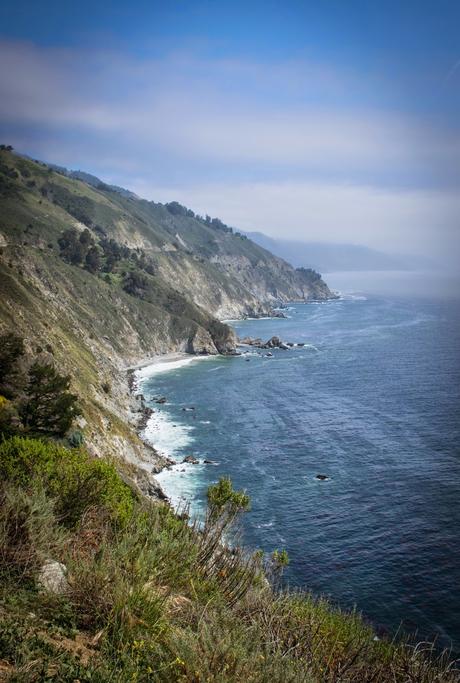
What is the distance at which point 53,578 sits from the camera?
9648mm

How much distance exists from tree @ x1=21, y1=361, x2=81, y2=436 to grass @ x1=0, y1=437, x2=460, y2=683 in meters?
25.7

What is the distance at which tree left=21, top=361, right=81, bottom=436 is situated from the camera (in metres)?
38.5

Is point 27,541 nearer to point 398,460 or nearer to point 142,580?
point 142,580

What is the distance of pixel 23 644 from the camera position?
7.22m

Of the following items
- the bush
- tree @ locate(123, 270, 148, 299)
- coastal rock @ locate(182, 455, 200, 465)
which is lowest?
coastal rock @ locate(182, 455, 200, 465)

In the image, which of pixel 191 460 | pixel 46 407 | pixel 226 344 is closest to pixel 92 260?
pixel 226 344

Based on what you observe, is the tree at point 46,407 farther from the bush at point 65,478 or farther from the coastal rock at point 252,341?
the coastal rock at point 252,341

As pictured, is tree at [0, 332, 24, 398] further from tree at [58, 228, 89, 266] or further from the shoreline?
tree at [58, 228, 89, 266]

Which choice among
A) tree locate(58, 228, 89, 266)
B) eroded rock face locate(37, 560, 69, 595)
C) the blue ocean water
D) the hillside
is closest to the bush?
eroded rock face locate(37, 560, 69, 595)

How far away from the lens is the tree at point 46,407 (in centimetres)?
3847

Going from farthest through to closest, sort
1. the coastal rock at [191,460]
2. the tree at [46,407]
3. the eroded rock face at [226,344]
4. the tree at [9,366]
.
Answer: the eroded rock face at [226,344]
the coastal rock at [191,460]
the tree at [9,366]
the tree at [46,407]

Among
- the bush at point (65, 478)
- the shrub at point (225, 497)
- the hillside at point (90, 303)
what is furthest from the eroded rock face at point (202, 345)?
the bush at point (65, 478)

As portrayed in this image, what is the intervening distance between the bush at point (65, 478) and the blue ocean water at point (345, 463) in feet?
43.0

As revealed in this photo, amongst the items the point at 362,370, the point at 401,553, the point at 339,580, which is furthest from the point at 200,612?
the point at 362,370
